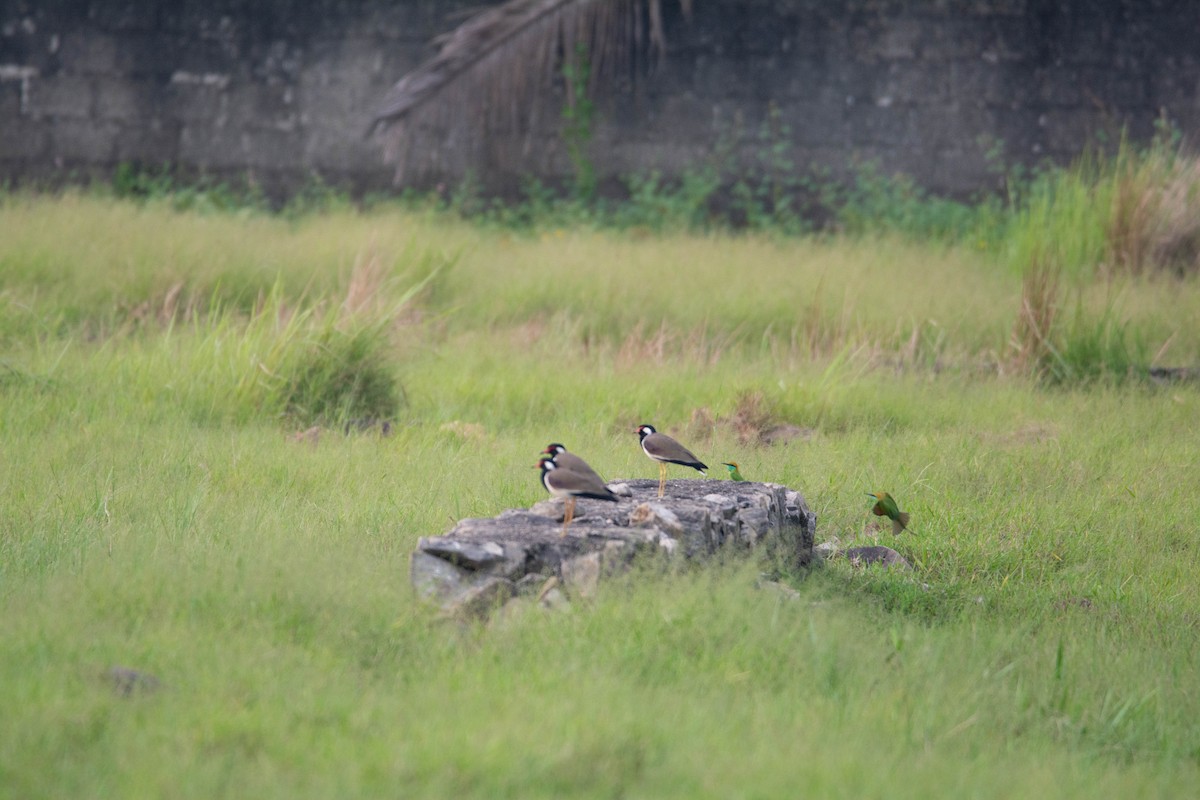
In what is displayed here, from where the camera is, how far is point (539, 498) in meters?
4.73

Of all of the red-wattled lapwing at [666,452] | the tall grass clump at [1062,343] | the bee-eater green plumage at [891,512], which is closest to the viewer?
the red-wattled lapwing at [666,452]

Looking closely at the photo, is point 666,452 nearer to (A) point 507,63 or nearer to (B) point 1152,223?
(B) point 1152,223

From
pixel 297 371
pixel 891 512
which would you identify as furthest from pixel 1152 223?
pixel 297 371

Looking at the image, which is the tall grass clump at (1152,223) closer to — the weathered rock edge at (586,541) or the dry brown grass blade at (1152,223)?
the dry brown grass blade at (1152,223)

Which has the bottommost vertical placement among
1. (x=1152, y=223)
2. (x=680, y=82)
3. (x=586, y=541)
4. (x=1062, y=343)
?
(x=586, y=541)

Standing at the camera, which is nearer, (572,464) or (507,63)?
(572,464)

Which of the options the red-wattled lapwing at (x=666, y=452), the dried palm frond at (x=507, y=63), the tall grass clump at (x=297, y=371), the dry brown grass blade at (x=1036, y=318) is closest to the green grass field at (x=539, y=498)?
the tall grass clump at (x=297, y=371)

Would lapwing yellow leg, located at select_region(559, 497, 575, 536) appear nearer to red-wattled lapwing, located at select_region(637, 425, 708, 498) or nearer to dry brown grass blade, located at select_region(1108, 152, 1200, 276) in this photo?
red-wattled lapwing, located at select_region(637, 425, 708, 498)

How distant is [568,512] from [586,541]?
95 mm

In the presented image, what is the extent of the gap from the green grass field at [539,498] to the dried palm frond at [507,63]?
8.67 ft

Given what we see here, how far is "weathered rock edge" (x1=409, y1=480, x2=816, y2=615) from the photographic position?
3393 mm

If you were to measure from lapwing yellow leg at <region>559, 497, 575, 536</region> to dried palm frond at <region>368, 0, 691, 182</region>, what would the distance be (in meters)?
8.20

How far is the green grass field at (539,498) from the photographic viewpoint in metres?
2.69

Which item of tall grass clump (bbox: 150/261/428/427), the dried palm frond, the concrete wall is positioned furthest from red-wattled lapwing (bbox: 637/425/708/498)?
the concrete wall
